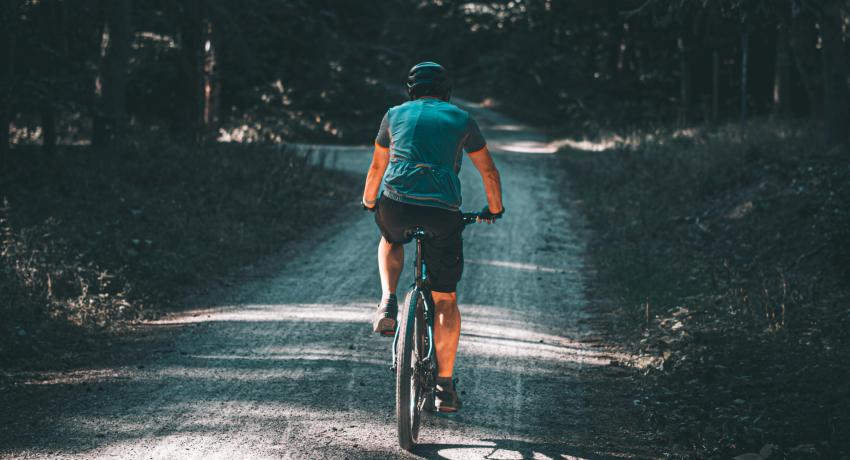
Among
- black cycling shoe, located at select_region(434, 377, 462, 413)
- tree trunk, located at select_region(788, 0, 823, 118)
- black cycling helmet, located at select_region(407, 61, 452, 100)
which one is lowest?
black cycling shoe, located at select_region(434, 377, 462, 413)

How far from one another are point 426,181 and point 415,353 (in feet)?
3.47

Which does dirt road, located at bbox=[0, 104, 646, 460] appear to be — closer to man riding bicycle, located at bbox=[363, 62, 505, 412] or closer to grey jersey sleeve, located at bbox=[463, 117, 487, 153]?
man riding bicycle, located at bbox=[363, 62, 505, 412]

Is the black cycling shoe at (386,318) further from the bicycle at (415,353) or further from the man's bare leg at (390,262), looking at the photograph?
the man's bare leg at (390,262)

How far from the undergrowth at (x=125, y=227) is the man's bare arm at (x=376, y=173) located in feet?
11.5

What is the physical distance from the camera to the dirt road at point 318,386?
17.1ft

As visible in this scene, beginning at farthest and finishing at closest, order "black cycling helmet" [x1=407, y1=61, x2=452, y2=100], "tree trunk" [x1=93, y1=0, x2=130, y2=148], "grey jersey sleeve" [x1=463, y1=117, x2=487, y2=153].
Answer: "tree trunk" [x1=93, y1=0, x2=130, y2=148]
"black cycling helmet" [x1=407, y1=61, x2=452, y2=100]
"grey jersey sleeve" [x1=463, y1=117, x2=487, y2=153]

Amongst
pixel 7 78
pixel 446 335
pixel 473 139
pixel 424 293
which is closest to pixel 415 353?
pixel 424 293

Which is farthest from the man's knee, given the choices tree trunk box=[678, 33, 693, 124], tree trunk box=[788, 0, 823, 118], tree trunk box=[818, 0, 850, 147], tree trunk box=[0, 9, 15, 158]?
tree trunk box=[678, 33, 693, 124]

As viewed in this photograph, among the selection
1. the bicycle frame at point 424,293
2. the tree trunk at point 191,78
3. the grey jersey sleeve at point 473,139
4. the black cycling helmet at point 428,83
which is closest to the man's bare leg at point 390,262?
the bicycle frame at point 424,293

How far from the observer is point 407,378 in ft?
15.9

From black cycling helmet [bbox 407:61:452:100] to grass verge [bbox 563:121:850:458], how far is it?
108 inches

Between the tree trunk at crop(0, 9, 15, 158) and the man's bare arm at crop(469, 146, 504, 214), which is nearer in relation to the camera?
the man's bare arm at crop(469, 146, 504, 214)

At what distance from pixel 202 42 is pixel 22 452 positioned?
17.2 m

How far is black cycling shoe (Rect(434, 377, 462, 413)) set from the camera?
5562mm
